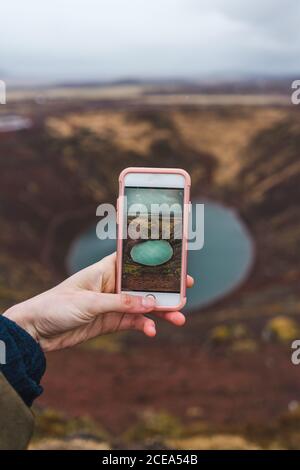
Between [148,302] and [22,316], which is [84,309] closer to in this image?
[148,302]

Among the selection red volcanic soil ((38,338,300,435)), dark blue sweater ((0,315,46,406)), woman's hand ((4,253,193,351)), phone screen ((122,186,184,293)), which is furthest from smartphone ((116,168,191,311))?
red volcanic soil ((38,338,300,435))

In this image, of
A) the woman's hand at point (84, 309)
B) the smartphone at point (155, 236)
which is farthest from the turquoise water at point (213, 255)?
the smartphone at point (155, 236)

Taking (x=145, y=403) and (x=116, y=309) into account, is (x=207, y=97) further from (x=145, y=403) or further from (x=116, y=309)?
(x=116, y=309)

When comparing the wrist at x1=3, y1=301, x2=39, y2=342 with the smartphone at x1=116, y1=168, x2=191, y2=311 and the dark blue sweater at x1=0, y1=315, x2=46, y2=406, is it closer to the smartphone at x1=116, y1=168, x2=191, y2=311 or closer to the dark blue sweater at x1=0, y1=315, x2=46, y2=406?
the dark blue sweater at x1=0, y1=315, x2=46, y2=406

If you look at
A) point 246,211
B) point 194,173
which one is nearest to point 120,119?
point 194,173

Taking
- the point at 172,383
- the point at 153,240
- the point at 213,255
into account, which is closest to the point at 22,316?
the point at 153,240

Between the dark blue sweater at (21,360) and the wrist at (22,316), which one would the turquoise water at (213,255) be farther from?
→ the dark blue sweater at (21,360)
